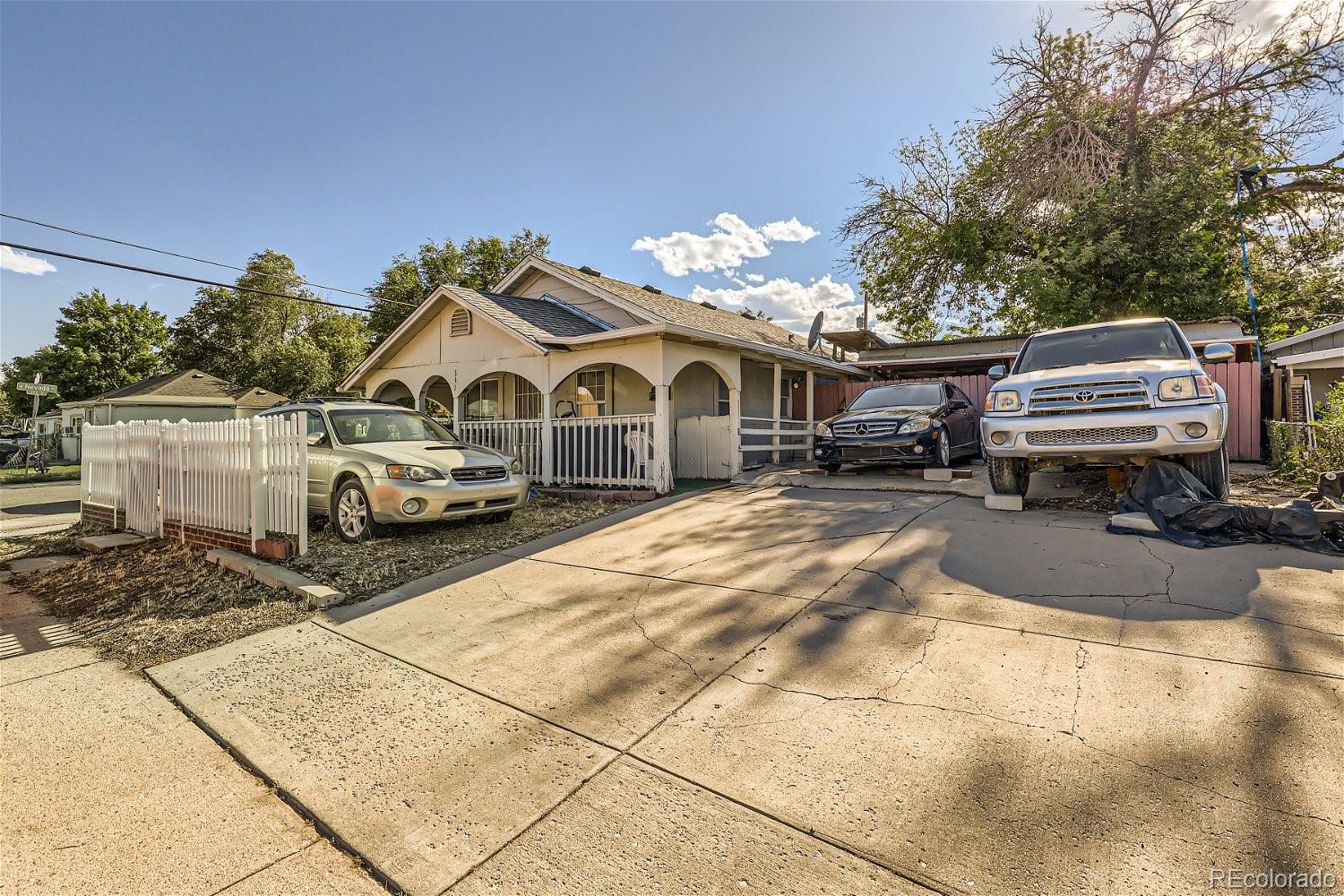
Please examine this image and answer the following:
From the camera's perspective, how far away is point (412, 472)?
679 cm

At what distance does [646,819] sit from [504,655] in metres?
1.85

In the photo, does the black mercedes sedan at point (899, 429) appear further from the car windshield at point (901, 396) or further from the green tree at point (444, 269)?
the green tree at point (444, 269)

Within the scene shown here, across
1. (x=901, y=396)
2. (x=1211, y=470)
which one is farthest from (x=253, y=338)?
(x=1211, y=470)

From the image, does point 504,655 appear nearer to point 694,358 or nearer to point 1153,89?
point 694,358

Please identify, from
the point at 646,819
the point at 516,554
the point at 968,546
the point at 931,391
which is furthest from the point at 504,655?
the point at 931,391

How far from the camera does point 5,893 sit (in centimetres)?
204

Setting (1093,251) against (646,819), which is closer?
(646,819)

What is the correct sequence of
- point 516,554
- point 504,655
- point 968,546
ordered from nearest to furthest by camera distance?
point 504,655, point 968,546, point 516,554

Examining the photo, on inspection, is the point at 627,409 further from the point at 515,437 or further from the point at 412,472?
the point at 412,472

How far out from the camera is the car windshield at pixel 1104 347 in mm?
6559

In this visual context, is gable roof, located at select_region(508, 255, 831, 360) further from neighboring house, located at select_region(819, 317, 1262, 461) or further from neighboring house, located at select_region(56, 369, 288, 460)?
neighboring house, located at select_region(56, 369, 288, 460)

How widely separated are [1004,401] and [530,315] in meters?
8.86

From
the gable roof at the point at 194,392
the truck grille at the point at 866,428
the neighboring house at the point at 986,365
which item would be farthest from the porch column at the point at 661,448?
the gable roof at the point at 194,392

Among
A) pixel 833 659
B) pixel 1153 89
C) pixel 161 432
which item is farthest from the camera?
pixel 1153 89
